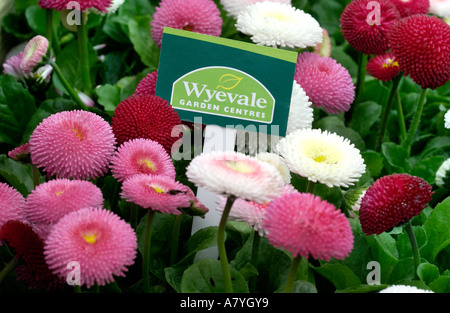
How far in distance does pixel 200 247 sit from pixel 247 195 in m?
0.29

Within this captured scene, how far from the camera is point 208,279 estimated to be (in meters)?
0.88

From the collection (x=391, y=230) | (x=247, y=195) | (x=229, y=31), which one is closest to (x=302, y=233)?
(x=247, y=195)

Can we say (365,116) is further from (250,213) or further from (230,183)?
(230,183)

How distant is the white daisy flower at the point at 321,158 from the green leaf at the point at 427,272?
21 centimetres

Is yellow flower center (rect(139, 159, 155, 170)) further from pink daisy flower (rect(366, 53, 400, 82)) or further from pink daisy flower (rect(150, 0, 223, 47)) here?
pink daisy flower (rect(366, 53, 400, 82))

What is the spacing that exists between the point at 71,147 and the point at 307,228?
45cm

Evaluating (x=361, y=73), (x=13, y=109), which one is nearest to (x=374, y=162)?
(x=361, y=73)

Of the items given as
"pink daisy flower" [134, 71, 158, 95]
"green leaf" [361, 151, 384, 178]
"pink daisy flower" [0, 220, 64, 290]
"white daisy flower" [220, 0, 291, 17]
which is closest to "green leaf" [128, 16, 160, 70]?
"white daisy flower" [220, 0, 291, 17]

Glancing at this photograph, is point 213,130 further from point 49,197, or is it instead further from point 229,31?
point 229,31

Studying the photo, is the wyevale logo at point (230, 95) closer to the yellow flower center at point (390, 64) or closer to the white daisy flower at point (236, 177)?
the white daisy flower at point (236, 177)

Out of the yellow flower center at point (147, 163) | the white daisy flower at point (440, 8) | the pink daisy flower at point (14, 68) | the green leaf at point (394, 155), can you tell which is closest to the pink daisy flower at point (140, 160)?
the yellow flower center at point (147, 163)

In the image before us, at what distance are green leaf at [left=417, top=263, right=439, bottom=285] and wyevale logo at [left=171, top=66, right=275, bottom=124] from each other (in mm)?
401

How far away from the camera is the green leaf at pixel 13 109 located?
4.66 ft

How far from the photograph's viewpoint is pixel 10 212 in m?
0.90
